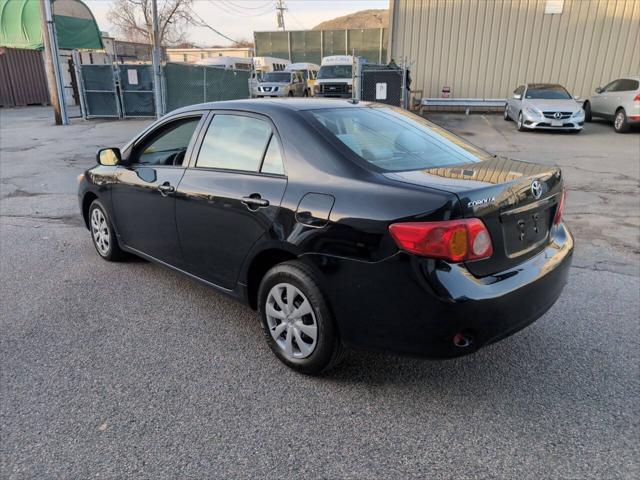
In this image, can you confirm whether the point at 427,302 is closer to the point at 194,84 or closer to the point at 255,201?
the point at 255,201

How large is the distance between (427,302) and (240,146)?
1695mm

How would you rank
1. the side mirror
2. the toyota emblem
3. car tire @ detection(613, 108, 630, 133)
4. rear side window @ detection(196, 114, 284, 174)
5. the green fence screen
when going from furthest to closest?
the green fence screen, car tire @ detection(613, 108, 630, 133), the side mirror, rear side window @ detection(196, 114, 284, 174), the toyota emblem

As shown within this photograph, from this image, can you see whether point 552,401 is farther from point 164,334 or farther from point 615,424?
point 164,334

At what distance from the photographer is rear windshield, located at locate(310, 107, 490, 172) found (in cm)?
294

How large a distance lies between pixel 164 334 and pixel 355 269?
66.3 inches

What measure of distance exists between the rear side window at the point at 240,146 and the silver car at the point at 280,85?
2095 cm

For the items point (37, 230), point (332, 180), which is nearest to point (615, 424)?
point (332, 180)

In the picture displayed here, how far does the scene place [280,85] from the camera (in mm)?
24422

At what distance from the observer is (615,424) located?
99.9 inches

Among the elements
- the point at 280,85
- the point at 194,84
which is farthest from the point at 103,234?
the point at 280,85

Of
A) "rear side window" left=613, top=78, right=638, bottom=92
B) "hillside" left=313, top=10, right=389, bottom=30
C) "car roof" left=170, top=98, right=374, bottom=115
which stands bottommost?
"rear side window" left=613, top=78, right=638, bottom=92

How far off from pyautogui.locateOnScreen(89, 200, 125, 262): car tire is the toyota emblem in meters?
3.64

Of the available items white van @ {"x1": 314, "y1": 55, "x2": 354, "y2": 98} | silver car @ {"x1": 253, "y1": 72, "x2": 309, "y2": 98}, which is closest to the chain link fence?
silver car @ {"x1": 253, "y1": 72, "x2": 309, "y2": 98}

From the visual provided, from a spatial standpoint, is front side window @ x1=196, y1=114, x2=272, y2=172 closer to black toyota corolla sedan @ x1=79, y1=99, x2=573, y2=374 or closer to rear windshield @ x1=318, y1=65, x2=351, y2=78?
black toyota corolla sedan @ x1=79, y1=99, x2=573, y2=374
